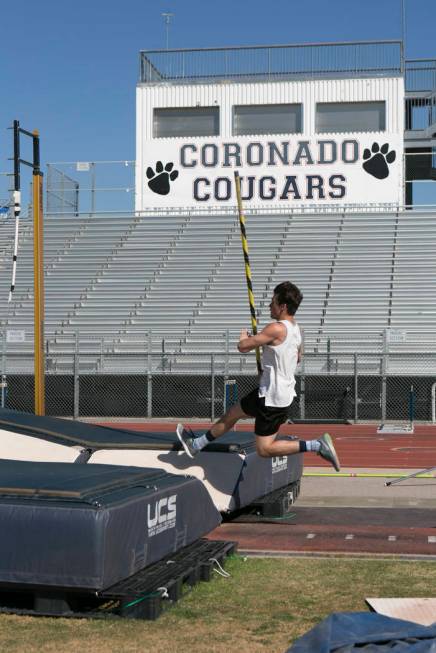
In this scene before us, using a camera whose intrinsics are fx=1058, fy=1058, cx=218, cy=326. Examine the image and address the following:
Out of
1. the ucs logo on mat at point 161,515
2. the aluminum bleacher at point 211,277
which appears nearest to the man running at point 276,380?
the ucs logo on mat at point 161,515

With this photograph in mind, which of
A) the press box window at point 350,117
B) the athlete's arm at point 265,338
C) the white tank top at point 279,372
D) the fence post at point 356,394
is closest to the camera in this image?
the athlete's arm at point 265,338

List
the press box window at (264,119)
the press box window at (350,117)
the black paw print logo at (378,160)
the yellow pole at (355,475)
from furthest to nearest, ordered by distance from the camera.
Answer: the press box window at (264,119)
the press box window at (350,117)
the black paw print logo at (378,160)
the yellow pole at (355,475)

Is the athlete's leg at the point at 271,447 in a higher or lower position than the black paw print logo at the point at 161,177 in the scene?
lower

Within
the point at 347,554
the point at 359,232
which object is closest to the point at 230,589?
the point at 347,554

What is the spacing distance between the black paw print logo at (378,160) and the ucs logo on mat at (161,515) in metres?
25.1

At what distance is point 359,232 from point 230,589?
23255 mm

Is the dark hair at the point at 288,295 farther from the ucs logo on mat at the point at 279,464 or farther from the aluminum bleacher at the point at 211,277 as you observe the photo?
the aluminum bleacher at the point at 211,277

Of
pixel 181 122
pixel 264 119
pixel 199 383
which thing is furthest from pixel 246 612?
pixel 181 122

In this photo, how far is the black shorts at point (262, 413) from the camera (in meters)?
8.05

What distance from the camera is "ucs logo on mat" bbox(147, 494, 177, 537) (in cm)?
612

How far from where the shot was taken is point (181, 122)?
32.2 meters

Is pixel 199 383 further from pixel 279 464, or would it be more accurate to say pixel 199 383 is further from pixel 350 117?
pixel 279 464

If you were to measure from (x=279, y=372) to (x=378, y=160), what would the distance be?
23421 mm

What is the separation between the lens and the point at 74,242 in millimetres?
30531
